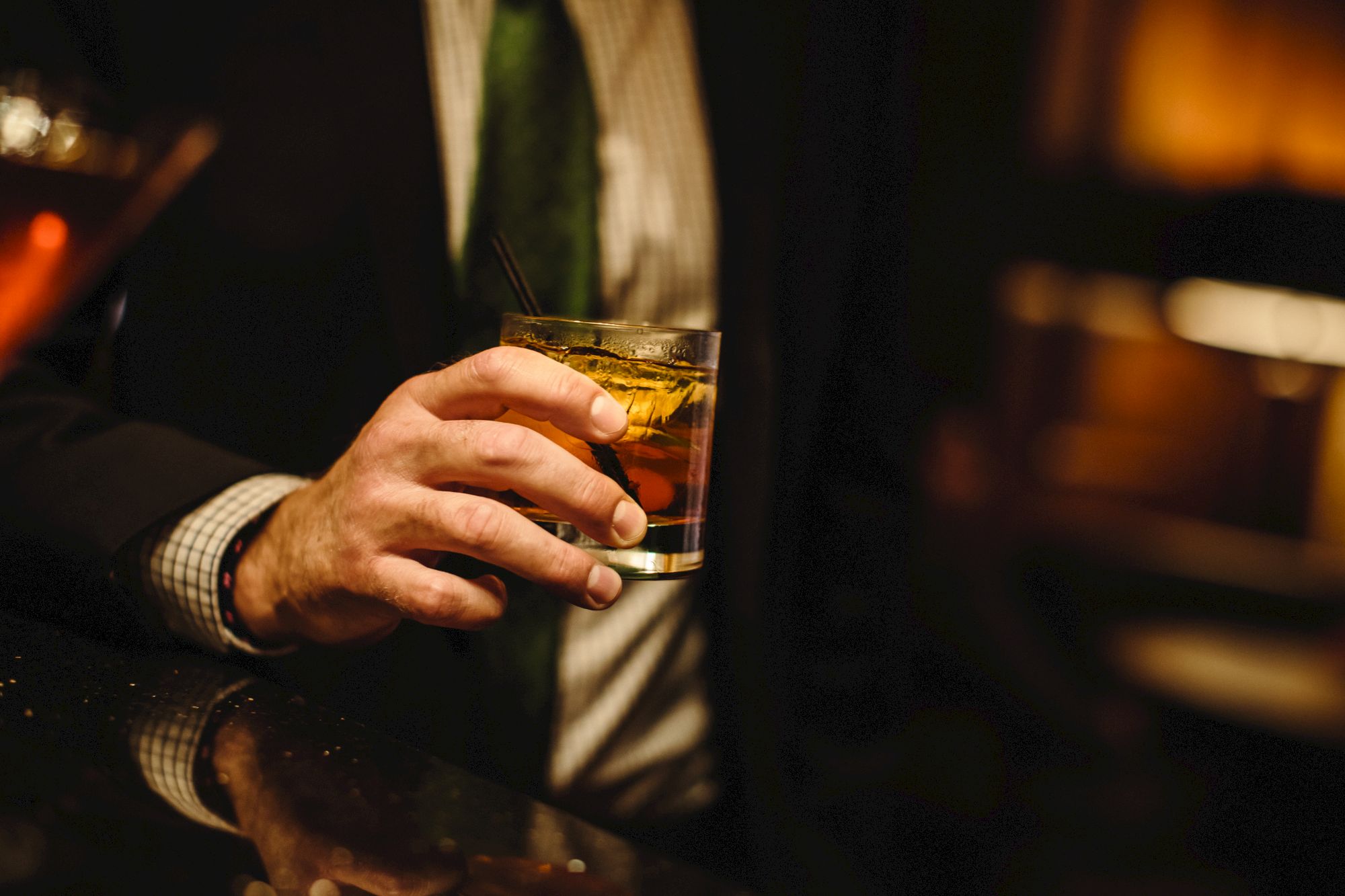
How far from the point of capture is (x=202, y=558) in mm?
853

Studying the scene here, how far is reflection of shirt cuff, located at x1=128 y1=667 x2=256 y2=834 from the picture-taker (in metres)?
0.43

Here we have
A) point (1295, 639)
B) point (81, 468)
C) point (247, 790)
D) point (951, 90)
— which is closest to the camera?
point (247, 790)

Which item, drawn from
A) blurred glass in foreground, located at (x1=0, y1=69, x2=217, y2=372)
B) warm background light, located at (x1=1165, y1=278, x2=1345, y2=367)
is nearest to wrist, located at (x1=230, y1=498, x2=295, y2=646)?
blurred glass in foreground, located at (x1=0, y1=69, x2=217, y2=372)

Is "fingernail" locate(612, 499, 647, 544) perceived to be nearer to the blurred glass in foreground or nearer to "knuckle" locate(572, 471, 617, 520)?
"knuckle" locate(572, 471, 617, 520)

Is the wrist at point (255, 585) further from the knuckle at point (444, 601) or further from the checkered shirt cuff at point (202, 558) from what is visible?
the knuckle at point (444, 601)

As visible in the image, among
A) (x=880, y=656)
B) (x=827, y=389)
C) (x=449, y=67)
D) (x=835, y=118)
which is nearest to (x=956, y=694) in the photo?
(x=880, y=656)

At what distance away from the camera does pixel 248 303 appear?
1107mm

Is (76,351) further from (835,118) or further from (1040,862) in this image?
(1040,862)

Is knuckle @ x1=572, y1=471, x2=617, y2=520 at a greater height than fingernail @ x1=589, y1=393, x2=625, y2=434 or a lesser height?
lesser

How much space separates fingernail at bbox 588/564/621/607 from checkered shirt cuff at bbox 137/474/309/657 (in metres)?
0.38

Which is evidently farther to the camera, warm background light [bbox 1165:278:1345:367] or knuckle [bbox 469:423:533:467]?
warm background light [bbox 1165:278:1345:367]

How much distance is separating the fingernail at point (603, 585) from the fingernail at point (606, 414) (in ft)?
0.34

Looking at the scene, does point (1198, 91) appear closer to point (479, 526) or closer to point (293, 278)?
point (293, 278)

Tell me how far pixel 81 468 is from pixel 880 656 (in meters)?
1.15
